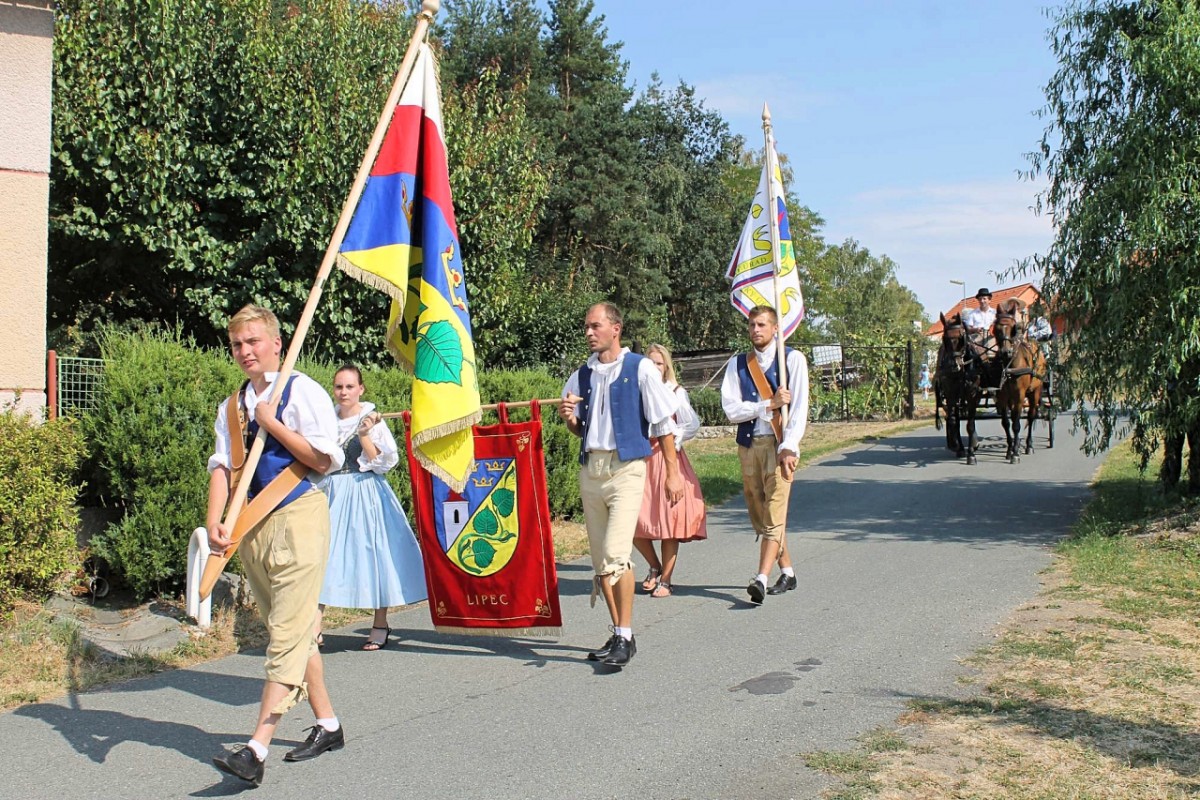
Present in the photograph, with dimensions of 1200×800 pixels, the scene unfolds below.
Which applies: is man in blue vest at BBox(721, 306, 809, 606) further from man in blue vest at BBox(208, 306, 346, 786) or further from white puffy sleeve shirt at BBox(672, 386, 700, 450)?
man in blue vest at BBox(208, 306, 346, 786)

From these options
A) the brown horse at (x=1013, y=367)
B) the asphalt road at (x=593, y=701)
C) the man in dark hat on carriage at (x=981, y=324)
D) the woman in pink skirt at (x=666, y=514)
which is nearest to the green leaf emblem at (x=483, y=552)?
the asphalt road at (x=593, y=701)

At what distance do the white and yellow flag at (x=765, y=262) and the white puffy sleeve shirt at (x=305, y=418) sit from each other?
5.17 metres

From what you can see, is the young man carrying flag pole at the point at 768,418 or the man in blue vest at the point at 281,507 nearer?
the man in blue vest at the point at 281,507

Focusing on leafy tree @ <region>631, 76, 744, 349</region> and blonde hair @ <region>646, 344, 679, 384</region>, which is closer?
blonde hair @ <region>646, 344, 679, 384</region>

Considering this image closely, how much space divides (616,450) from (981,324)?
1369 centimetres

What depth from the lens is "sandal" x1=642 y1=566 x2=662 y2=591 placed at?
9133 millimetres

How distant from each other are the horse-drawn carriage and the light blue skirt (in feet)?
40.7

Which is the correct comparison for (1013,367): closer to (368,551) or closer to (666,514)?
(666,514)

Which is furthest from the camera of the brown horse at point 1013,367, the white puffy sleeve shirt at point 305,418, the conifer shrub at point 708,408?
the conifer shrub at point 708,408

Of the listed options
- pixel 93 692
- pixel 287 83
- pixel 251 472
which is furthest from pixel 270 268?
pixel 251 472

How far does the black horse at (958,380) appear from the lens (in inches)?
720

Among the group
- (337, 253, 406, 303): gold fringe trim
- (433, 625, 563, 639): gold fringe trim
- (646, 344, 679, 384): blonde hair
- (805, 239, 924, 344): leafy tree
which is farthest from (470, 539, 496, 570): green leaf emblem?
(805, 239, 924, 344): leafy tree

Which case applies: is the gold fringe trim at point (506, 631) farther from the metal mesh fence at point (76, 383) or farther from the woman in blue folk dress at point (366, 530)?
the metal mesh fence at point (76, 383)

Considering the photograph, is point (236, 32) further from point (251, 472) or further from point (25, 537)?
point (251, 472)
